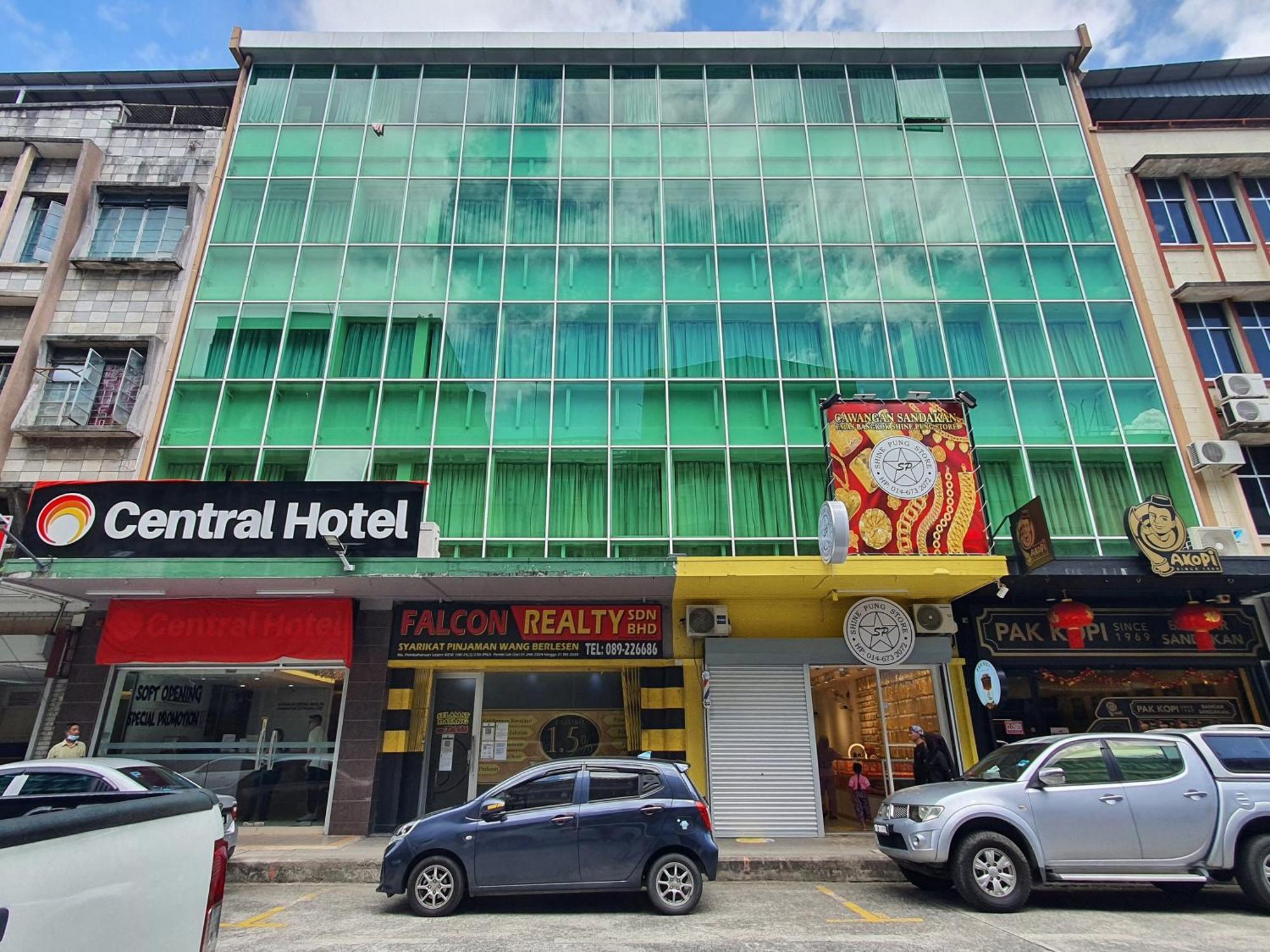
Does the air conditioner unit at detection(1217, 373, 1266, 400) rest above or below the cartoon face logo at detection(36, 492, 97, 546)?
above

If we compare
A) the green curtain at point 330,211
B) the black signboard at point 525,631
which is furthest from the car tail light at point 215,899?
the green curtain at point 330,211

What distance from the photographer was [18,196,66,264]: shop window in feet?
56.0

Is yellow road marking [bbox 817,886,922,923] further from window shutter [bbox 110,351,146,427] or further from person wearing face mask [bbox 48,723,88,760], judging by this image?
window shutter [bbox 110,351,146,427]

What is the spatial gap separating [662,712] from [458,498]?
6430 mm

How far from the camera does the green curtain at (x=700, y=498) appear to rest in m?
15.1

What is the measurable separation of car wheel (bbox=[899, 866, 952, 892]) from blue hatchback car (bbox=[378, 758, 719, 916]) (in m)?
2.95

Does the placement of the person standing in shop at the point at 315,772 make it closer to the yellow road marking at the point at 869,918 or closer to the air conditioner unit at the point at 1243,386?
the yellow road marking at the point at 869,918

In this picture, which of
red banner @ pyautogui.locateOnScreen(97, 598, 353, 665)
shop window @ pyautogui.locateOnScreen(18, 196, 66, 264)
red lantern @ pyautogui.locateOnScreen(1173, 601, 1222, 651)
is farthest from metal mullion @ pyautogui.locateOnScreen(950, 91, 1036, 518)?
shop window @ pyautogui.locateOnScreen(18, 196, 66, 264)

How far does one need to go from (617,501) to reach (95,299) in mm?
13657

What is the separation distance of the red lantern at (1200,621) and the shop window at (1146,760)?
6394mm

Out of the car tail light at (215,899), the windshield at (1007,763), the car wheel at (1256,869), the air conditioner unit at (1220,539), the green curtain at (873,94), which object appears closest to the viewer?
the car tail light at (215,899)

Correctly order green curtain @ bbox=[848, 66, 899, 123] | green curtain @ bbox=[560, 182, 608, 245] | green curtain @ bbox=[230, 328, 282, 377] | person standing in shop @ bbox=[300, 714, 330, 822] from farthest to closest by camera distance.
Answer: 1. green curtain @ bbox=[848, 66, 899, 123]
2. green curtain @ bbox=[560, 182, 608, 245]
3. green curtain @ bbox=[230, 328, 282, 377]
4. person standing in shop @ bbox=[300, 714, 330, 822]

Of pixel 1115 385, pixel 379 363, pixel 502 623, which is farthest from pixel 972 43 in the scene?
pixel 502 623

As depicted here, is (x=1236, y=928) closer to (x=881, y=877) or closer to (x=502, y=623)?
(x=881, y=877)
